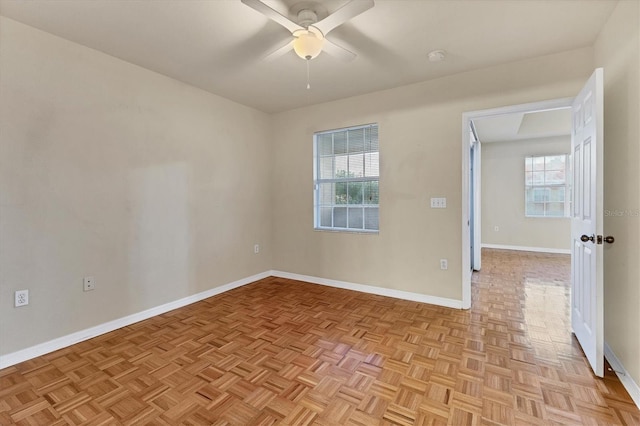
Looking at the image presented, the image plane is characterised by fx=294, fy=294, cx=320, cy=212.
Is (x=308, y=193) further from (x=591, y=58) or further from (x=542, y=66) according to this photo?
(x=591, y=58)

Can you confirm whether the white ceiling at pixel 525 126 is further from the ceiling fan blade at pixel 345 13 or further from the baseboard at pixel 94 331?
the baseboard at pixel 94 331

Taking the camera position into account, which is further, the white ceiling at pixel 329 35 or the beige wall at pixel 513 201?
the beige wall at pixel 513 201

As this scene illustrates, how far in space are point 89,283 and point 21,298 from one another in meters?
0.40

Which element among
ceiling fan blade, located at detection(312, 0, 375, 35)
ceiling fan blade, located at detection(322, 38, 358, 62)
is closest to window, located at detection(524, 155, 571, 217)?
ceiling fan blade, located at detection(322, 38, 358, 62)

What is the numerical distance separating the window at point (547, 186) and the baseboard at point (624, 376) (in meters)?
5.22

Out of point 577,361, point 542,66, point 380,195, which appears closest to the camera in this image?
point 577,361

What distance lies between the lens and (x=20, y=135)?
2.08 meters

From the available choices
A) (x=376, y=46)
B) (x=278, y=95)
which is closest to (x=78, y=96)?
(x=278, y=95)

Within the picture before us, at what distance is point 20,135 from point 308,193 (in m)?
2.81

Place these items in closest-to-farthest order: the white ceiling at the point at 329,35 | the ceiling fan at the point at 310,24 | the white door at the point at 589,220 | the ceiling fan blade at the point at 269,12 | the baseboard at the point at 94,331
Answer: the ceiling fan blade at the point at 269,12 → the ceiling fan at the point at 310,24 → the white door at the point at 589,220 → the white ceiling at the point at 329,35 → the baseboard at the point at 94,331

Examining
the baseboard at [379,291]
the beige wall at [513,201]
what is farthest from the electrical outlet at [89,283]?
the beige wall at [513,201]

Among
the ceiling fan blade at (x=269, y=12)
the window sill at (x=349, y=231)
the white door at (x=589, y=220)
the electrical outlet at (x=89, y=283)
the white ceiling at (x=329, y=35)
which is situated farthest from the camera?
the window sill at (x=349, y=231)

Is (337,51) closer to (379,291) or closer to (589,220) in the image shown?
(589,220)

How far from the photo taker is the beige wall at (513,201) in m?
6.23
